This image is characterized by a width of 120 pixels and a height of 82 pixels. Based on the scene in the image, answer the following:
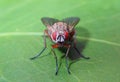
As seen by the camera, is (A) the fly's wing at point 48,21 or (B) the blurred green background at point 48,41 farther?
(A) the fly's wing at point 48,21

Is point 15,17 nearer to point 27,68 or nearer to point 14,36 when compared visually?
point 14,36

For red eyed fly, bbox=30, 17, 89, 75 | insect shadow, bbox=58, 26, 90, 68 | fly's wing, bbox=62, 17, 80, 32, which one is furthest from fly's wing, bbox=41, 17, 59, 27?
insect shadow, bbox=58, 26, 90, 68

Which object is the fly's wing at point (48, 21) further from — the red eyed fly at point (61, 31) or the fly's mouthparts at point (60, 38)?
the fly's mouthparts at point (60, 38)

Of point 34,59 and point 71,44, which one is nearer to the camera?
point 34,59

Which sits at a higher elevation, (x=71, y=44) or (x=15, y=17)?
(x=15, y=17)

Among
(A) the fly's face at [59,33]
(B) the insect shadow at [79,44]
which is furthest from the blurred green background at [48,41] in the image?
(A) the fly's face at [59,33]

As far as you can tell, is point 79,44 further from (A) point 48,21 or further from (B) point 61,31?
(A) point 48,21

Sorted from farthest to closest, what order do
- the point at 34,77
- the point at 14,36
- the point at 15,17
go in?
the point at 15,17
the point at 14,36
the point at 34,77

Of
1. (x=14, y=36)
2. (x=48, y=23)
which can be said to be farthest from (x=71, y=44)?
(x=14, y=36)
